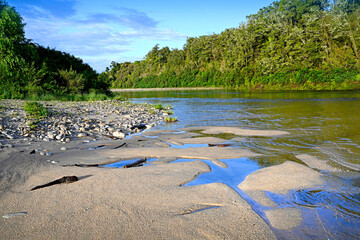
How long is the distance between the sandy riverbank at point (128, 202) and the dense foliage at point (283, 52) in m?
36.2

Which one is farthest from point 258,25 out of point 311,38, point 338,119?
point 338,119

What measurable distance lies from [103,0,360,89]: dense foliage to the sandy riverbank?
36.2m

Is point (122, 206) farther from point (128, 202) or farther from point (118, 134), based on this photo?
point (118, 134)

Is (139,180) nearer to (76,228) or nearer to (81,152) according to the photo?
(76,228)

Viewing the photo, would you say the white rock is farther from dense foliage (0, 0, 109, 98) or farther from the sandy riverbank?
dense foliage (0, 0, 109, 98)

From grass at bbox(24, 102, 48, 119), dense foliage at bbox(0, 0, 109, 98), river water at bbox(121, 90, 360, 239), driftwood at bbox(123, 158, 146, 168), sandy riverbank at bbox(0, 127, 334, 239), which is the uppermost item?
dense foliage at bbox(0, 0, 109, 98)

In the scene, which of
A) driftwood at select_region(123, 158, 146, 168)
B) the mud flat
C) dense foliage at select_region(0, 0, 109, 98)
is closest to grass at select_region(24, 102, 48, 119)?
the mud flat

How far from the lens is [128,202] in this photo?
4172 millimetres

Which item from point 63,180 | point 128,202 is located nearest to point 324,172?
point 128,202

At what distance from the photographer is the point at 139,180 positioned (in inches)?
204

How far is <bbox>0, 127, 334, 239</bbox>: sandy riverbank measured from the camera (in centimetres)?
336

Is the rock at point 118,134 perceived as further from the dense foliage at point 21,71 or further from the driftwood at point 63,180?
the dense foliage at point 21,71

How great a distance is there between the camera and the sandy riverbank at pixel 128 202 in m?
3.36

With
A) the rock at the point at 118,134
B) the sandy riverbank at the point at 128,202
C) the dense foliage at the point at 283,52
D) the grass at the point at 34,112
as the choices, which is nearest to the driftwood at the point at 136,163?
the sandy riverbank at the point at 128,202
